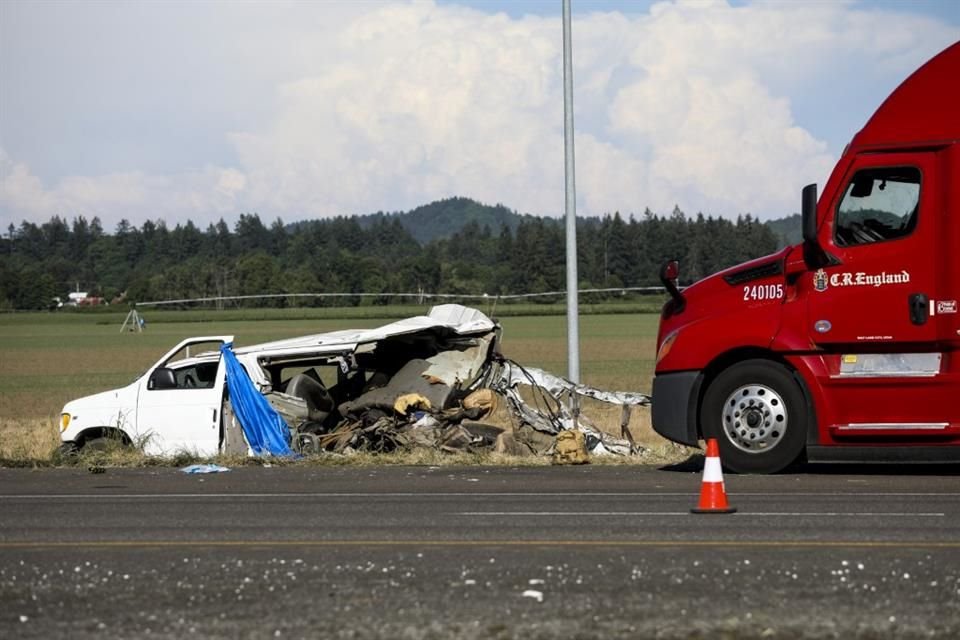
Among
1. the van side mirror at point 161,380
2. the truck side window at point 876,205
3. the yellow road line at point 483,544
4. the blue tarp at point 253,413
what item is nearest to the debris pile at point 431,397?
the blue tarp at point 253,413

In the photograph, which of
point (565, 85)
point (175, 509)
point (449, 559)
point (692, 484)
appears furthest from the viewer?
point (565, 85)

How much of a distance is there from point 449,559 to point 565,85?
14.0 metres

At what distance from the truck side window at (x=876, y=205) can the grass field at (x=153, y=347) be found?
20.9 ft

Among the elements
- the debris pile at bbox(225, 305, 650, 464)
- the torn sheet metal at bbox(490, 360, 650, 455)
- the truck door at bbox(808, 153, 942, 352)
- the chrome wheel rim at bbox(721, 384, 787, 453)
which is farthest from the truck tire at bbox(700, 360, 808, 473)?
the torn sheet metal at bbox(490, 360, 650, 455)

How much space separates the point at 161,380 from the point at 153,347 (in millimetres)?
42828

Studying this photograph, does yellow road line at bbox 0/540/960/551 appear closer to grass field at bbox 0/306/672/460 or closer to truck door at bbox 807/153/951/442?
truck door at bbox 807/153/951/442

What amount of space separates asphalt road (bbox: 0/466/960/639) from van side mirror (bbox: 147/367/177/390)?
10.9 ft

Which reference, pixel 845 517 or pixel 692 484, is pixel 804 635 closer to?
pixel 845 517

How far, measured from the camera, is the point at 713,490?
11.5 metres

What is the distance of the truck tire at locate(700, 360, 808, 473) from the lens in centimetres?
1455

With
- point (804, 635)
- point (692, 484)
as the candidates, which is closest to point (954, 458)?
point (692, 484)

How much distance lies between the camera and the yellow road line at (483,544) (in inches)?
384

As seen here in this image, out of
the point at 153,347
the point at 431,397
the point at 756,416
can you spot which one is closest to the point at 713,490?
the point at 756,416

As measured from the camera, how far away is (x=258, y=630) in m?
7.45
